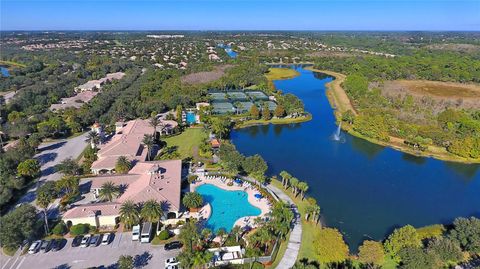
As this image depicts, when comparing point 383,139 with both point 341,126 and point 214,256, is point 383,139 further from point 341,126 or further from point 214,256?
point 214,256

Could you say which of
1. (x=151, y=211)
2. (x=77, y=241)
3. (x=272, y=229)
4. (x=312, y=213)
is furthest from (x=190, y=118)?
(x=272, y=229)

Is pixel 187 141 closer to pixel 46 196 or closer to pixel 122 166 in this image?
pixel 122 166

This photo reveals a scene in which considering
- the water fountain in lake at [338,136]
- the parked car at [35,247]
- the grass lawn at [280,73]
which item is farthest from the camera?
the grass lawn at [280,73]

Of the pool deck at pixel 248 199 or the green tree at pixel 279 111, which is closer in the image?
the pool deck at pixel 248 199

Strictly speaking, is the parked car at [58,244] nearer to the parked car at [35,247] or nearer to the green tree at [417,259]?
the parked car at [35,247]

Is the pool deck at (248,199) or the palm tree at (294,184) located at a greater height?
the palm tree at (294,184)

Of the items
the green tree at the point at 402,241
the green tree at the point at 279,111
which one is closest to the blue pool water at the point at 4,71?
the green tree at the point at 279,111

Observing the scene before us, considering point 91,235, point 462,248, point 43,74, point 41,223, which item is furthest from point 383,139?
point 43,74
